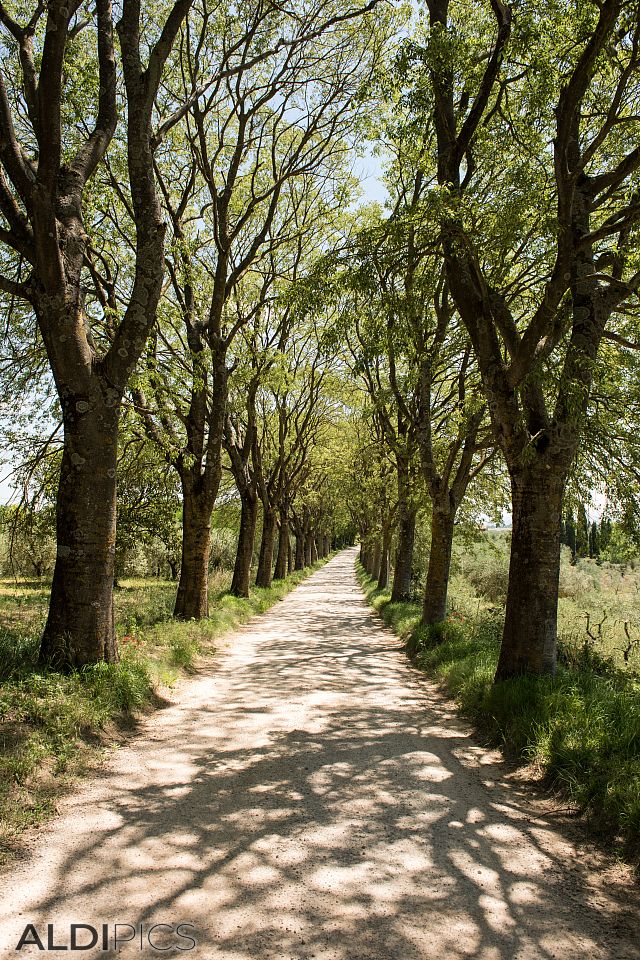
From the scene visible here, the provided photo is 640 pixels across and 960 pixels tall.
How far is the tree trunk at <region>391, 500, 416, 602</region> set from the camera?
53.0 feet

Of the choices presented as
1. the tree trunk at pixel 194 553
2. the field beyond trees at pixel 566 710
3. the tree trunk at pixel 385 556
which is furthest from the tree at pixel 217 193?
the tree trunk at pixel 385 556

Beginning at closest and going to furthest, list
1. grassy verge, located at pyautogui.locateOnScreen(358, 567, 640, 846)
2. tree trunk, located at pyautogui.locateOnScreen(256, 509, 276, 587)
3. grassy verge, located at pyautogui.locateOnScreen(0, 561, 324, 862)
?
grassy verge, located at pyautogui.locateOnScreen(0, 561, 324, 862)
grassy verge, located at pyautogui.locateOnScreen(358, 567, 640, 846)
tree trunk, located at pyautogui.locateOnScreen(256, 509, 276, 587)

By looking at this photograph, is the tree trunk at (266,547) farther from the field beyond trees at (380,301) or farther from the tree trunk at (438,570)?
the tree trunk at (438,570)

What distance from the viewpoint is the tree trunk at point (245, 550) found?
17.8 metres

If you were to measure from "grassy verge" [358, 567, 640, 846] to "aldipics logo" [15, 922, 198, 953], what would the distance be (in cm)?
295

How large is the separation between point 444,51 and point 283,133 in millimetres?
7013

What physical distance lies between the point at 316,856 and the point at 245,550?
14867 millimetres

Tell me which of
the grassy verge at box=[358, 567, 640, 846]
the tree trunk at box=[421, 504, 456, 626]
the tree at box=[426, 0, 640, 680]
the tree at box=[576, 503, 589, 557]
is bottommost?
the grassy verge at box=[358, 567, 640, 846]

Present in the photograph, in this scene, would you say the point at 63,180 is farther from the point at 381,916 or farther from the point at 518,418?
the point at 381,916

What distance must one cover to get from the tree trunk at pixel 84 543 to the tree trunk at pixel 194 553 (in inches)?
194

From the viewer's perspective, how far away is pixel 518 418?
6777 mm

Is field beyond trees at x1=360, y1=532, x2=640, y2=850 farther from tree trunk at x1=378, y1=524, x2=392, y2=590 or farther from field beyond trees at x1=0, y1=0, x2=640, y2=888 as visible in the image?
tree trunk at x1=378, y1=524, x2=392, y2=590

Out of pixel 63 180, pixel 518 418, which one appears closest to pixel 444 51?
pixel 518 418

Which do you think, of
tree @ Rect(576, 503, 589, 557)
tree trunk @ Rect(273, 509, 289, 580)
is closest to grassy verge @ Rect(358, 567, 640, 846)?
tree @ Rect(576, 503, 589, 557)
